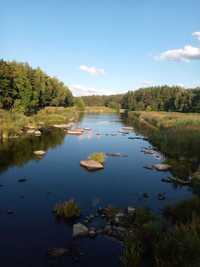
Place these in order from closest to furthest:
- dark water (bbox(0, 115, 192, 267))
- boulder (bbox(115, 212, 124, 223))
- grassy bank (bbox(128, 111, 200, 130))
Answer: dark water (bbox(0, 115, 192, 267)) → boulder (bbox(115, 212, 124, 223)) → grassy bank (bbox(128, 111, 200, 130))

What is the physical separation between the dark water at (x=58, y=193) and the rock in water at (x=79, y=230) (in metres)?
0.32

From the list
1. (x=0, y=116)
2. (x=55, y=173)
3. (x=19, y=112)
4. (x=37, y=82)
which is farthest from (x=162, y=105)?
(x=55, y=173)

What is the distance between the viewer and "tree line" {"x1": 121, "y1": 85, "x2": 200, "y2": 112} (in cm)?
8501

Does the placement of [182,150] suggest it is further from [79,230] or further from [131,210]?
[79,230]

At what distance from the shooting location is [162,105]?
11100cm

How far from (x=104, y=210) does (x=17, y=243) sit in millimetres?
4774

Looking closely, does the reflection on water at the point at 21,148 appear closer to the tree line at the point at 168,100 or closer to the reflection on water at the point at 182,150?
the reflection on water at the point at 182,150

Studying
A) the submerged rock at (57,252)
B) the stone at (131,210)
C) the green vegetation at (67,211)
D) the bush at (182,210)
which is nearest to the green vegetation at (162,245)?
the bush at (182,210)

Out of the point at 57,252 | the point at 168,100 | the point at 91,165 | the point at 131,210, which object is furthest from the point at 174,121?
the point at 168,100

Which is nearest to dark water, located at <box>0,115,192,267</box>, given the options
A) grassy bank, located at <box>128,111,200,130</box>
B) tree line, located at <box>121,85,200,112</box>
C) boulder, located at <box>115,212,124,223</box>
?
boulder, located at <box>115,212,124,223</box>

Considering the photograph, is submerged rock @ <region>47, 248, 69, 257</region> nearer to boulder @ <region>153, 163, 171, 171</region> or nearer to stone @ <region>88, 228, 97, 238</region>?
stone @ <region>88, 228, 97, 238</region>

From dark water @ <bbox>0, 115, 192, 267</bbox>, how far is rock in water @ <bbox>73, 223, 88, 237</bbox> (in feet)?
1.05

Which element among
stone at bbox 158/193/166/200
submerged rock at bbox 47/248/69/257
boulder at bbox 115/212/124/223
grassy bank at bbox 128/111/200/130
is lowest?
submerged rock at bbox 47/248/69/257

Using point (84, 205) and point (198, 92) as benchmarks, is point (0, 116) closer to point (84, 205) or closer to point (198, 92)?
point (84, 205)
